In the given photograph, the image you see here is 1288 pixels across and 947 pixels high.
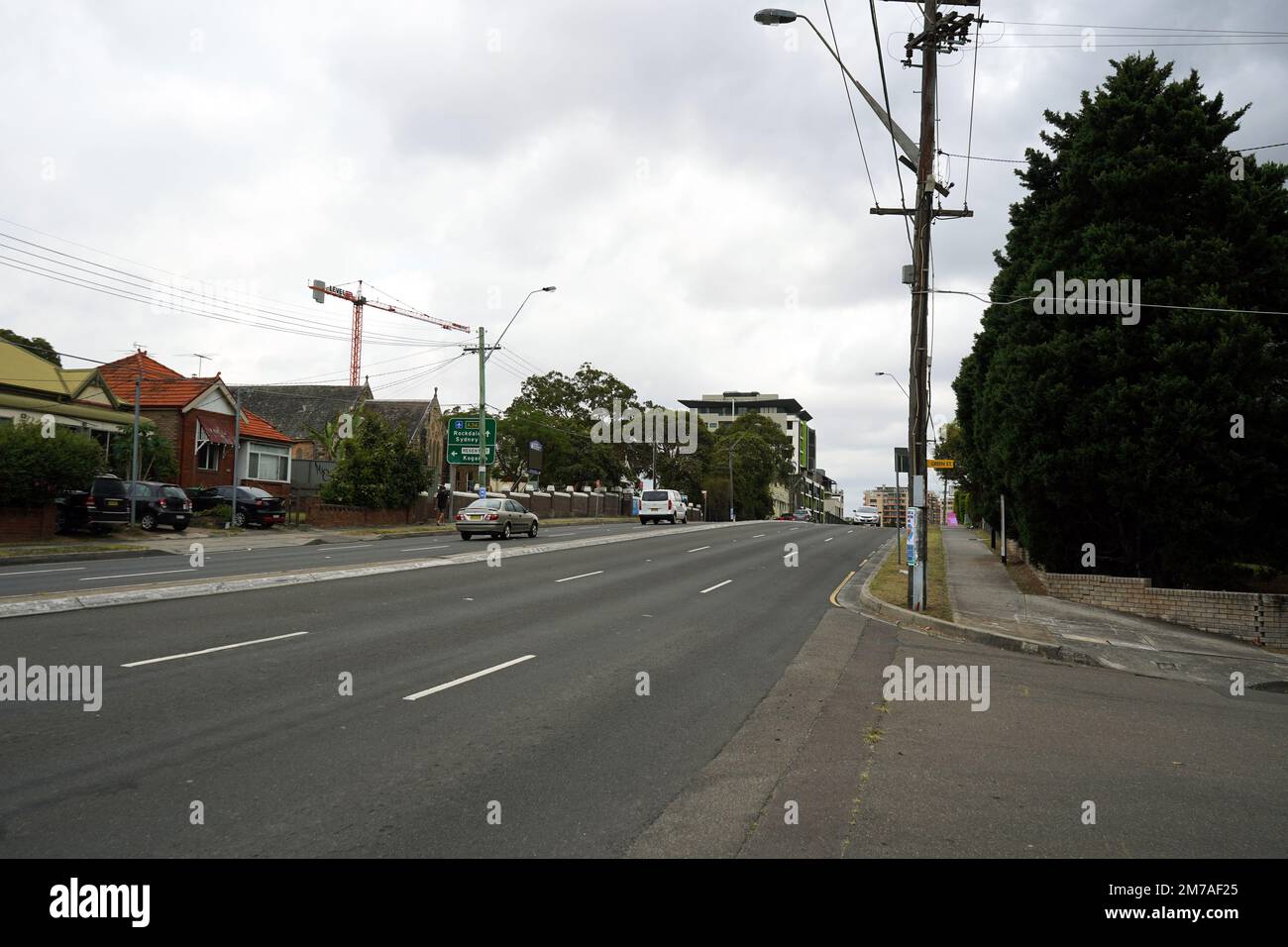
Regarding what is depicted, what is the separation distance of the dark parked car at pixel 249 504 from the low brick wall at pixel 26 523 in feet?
25.4

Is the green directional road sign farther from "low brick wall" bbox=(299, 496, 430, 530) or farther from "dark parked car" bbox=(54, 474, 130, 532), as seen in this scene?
"dark parked car" bbox=(54, 474, 130, 532)

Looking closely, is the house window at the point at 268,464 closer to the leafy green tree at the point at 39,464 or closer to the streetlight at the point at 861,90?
the leafy green tree at the point at 39,464

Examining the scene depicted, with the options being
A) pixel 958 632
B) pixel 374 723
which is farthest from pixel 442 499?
pixel 374 723

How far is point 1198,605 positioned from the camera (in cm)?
1507

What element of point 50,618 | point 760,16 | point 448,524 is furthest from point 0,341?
point 760,16

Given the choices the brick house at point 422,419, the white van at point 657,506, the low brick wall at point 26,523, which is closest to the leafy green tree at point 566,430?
the brick house at point 422,419

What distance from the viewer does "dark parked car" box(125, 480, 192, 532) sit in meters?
30.1

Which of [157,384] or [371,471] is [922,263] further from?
[157,384]

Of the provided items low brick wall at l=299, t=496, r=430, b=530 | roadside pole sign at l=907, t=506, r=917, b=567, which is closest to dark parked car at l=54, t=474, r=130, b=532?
low brick wall at l=299, t=496, r=430, b=530

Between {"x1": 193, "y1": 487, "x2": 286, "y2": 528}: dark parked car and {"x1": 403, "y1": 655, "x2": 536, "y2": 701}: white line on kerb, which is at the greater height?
{"x1": 193, "y1": 487, "x2": 286, "y2": 528}: dark parked car

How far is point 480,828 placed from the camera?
462 centimetres

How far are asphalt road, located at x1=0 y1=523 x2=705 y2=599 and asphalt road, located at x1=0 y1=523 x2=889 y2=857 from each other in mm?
3473

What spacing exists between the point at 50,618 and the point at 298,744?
6949 millimetres

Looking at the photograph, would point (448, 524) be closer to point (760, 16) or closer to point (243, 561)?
point (243, 561)
